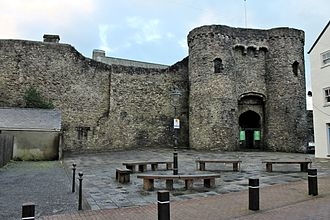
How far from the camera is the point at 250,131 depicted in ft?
94.8

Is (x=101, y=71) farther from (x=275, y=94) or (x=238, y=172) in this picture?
(x=238, y=172)

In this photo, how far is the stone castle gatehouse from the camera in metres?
24.9

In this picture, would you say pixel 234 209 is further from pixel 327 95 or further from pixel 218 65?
pixel 218 65

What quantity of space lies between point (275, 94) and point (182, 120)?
8.32 m

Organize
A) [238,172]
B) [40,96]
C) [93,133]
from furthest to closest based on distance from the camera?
1. [93,133]
2. [40,96]
3. [238,172]

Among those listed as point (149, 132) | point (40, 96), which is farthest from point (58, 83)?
point (149, 132)

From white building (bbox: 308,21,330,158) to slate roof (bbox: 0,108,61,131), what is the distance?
52.0ft

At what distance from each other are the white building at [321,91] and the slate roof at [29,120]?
15.9 metres

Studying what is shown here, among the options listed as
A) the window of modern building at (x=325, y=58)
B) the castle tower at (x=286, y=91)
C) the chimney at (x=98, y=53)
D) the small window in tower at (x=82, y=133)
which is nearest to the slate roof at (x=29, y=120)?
the small window in tower at (x=82, y=133)

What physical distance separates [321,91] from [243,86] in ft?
26.3

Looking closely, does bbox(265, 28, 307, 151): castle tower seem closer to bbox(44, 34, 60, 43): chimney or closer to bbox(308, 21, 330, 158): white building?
bbox(308, 21, 330, 158): white building

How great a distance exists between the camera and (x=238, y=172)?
12.9 m

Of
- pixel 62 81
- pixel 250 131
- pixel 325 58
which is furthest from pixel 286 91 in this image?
pixel 62 81

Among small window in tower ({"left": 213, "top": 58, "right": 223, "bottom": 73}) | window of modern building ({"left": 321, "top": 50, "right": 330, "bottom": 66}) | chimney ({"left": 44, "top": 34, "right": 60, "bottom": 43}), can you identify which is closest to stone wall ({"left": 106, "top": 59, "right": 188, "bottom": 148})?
small window in tower ({"left": 213, "top": 58, "right": 223, "bottom": 73})
